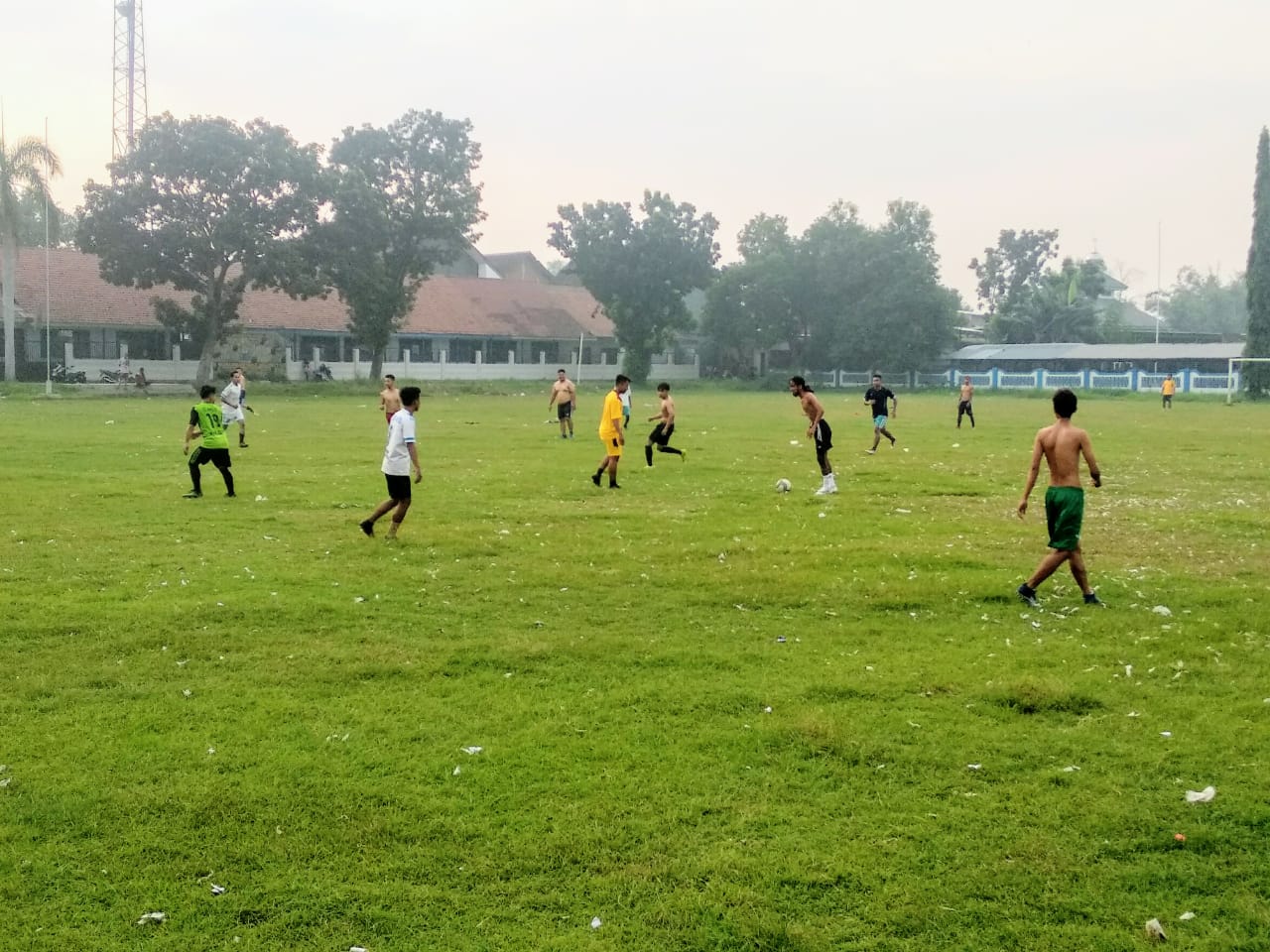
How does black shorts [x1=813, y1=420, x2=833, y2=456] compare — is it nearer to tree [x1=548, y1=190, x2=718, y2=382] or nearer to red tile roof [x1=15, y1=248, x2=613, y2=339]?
red tile roof [x1=15, y1=248, x2=613, y2=339]

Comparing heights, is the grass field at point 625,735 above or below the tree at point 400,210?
below

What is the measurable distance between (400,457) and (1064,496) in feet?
22.3

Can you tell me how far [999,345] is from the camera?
81.8 metres

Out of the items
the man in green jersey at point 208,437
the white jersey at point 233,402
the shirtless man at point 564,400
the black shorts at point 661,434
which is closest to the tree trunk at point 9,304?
the white jersey at point 233,402

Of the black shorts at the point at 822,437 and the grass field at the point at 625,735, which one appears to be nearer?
the grass field at the point at 625,735

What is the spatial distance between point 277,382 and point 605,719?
5113 cm

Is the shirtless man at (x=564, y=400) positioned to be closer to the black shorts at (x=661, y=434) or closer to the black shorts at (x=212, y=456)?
the black shorts at (x=661, y=434)

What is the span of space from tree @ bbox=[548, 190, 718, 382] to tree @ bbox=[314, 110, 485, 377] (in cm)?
1217

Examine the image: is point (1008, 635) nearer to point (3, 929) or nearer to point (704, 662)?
point (704, 662)

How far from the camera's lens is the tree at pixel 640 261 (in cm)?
6881

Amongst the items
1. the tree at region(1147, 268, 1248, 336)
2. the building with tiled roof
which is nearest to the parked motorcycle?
the building with tiled roof

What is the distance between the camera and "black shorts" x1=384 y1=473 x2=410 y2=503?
1236cm

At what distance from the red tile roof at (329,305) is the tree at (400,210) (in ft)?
18.1

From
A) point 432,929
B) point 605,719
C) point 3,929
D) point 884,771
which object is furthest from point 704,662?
point 3,929
